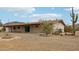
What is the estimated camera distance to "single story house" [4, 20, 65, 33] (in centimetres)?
332

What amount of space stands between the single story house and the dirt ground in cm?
8

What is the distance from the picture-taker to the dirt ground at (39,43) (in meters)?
3.31

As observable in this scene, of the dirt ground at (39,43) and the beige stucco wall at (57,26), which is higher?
the beige stucco wall at (57,26)

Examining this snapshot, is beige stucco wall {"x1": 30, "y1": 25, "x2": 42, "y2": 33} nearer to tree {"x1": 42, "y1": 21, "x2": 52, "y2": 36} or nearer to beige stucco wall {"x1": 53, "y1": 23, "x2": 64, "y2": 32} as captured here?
tree {"x1": 42, "y1": 21, "x2": 52, "y2": 36}

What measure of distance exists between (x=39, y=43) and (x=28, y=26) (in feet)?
1.12

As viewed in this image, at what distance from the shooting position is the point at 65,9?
3.39 m

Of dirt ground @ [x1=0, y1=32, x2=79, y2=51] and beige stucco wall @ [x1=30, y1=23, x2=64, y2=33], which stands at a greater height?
beige stucco wall @ [x1=30, y1=23, x2=64, y2=33]

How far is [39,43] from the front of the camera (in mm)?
3348

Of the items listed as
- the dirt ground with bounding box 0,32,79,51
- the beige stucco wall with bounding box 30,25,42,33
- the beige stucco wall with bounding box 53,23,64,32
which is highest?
the beige stucco wall with bounding box 53,23,64,32

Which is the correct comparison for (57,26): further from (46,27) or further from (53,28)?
(46,27)

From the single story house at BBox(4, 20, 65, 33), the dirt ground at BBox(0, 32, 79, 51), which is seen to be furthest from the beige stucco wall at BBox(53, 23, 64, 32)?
the dirt ground at BBox(0, 32, 79, 51)

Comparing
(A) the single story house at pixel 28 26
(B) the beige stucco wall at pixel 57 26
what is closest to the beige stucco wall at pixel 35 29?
(A) the single story house at pixel 28 26

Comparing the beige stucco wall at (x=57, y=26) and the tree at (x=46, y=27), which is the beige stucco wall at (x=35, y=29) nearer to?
the tree at (x=46, y=27)

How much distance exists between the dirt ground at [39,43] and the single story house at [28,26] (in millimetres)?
84
